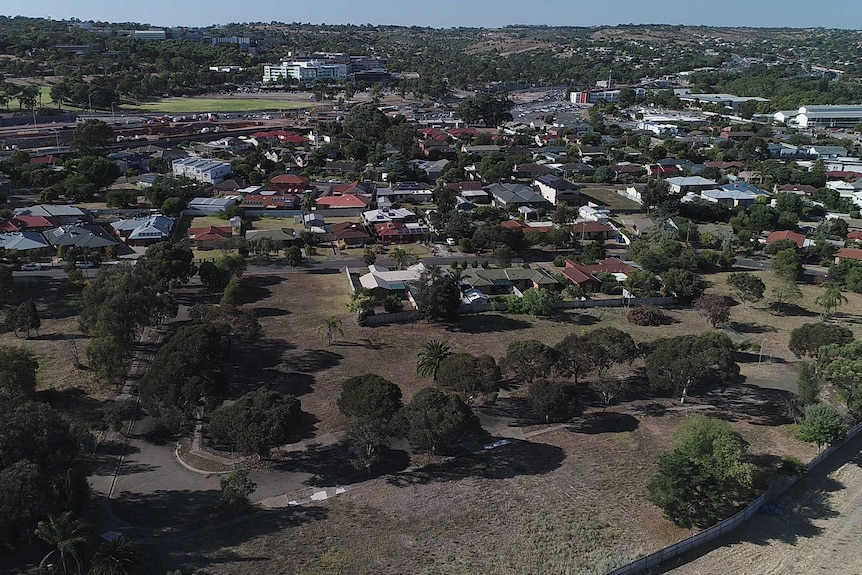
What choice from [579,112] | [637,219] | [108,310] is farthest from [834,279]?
[579,112]

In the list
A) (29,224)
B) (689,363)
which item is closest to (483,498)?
(689,363)

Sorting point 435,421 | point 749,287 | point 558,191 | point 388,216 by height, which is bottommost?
point 435,421

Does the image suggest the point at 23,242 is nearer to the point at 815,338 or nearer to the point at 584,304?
the point at 584,304

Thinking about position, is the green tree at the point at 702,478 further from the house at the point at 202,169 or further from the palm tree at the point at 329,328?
the house at the point at 202,169

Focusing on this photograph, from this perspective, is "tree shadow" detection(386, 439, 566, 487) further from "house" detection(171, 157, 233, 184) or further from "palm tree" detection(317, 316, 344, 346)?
"house" detection(171, 157, 233, 184)

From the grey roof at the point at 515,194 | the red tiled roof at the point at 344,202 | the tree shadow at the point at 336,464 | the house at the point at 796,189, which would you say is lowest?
the tree shadow at the point at 336,464

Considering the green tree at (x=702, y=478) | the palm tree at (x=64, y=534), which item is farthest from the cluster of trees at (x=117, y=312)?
the green tree at (x=702, y=478)

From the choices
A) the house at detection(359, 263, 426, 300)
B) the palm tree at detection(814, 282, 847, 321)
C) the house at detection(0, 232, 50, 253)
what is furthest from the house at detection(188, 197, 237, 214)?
the palm tree at detection(814, 282, 847, 321)

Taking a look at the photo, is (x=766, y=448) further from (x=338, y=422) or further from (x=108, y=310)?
(x=108, y=310)
